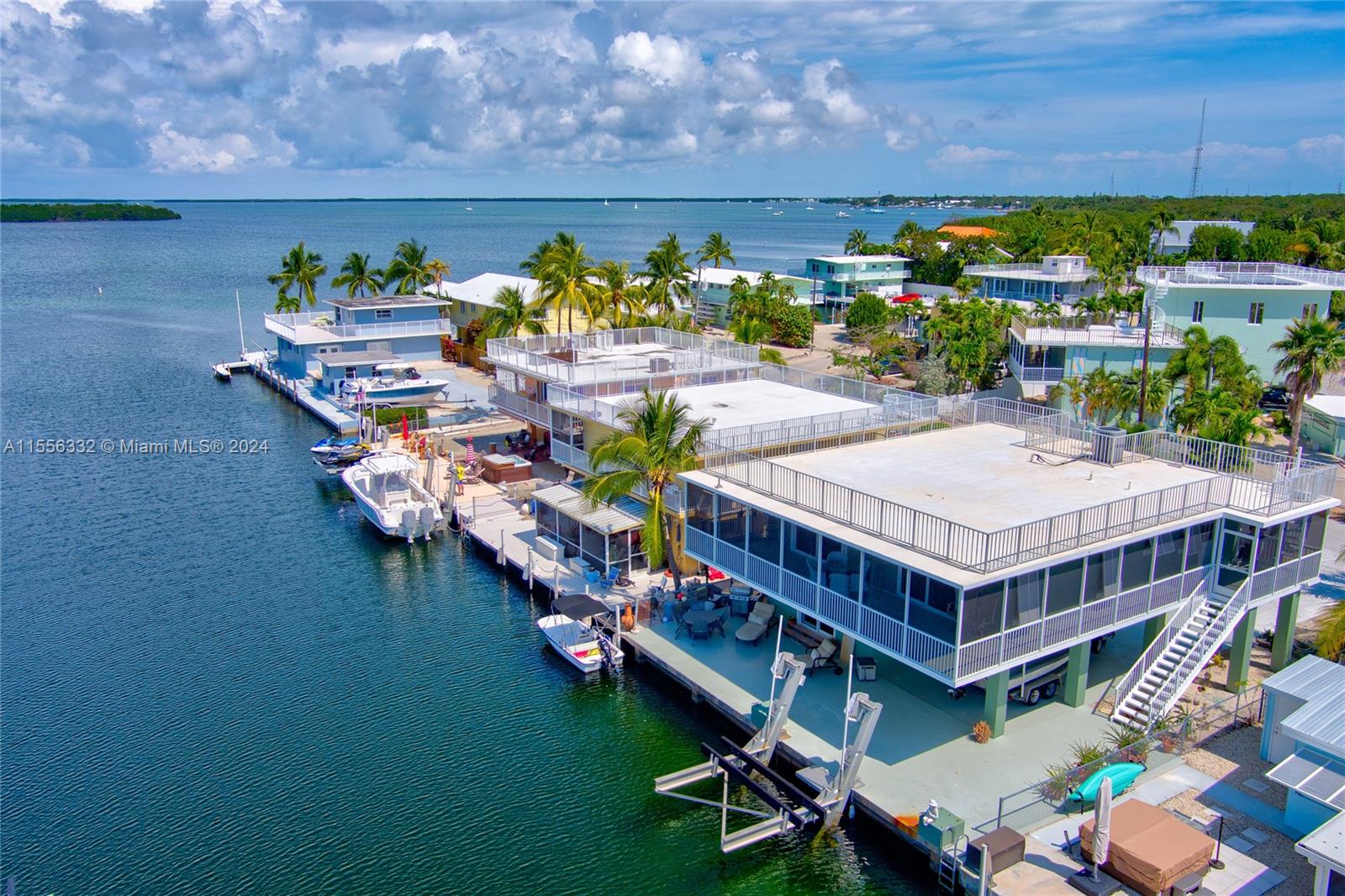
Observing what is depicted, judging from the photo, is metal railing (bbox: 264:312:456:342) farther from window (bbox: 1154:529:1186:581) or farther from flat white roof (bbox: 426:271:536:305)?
window (bbox: 1154:529:1186:581)

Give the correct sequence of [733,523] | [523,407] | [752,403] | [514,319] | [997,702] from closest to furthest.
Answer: [997,702] → [733,523] → [752,403] → [523,407] → [514,319]

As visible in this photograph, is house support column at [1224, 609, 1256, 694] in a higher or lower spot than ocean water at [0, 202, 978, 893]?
higher

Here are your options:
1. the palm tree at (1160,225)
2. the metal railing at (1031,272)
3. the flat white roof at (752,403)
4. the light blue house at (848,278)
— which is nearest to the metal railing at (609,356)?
the flat white roof at (752,403)

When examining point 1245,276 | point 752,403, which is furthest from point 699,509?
point 1245,276

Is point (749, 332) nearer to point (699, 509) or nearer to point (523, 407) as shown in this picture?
point (523, 407)

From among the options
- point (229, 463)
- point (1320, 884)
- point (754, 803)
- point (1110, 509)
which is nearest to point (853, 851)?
point (754, 803)

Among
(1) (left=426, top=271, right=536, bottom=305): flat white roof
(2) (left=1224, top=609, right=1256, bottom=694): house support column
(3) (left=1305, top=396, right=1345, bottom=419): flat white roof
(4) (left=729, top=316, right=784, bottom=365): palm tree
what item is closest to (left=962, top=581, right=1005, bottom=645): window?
(2) (left=1224, top=609, right=1256, bottom=694): house support column
